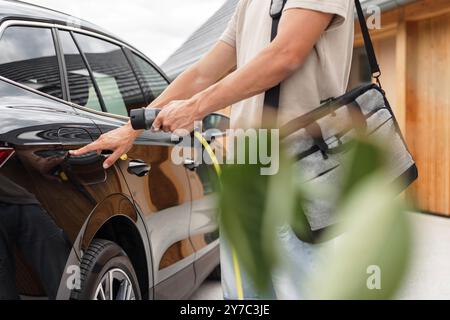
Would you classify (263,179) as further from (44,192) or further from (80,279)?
(80,279)

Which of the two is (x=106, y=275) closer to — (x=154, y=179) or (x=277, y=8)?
(x=154, y=179)

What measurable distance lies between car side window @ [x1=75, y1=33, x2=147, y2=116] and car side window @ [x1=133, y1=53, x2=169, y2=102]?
80 mm

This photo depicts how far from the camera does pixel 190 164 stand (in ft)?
8.53

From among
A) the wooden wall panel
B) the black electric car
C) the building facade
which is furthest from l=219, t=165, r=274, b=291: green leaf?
the wooden wall panel

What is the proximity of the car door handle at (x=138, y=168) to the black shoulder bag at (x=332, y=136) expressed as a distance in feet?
3.03

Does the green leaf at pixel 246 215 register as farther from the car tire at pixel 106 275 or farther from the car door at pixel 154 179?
the car door at pixel 154 179

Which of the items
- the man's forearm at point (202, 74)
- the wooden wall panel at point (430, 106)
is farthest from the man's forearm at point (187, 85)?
the wooden wall panel at point (430, 106)

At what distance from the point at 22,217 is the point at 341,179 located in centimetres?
84

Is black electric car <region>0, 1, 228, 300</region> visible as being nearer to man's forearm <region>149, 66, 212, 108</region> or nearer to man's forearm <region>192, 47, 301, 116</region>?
man's forearm <region>149, 66, 212, 108</region>

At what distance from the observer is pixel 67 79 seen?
6.58 ft

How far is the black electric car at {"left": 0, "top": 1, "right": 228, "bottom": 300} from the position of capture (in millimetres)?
1386

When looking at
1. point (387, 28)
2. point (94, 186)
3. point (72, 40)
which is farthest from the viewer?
point (387, 28)
